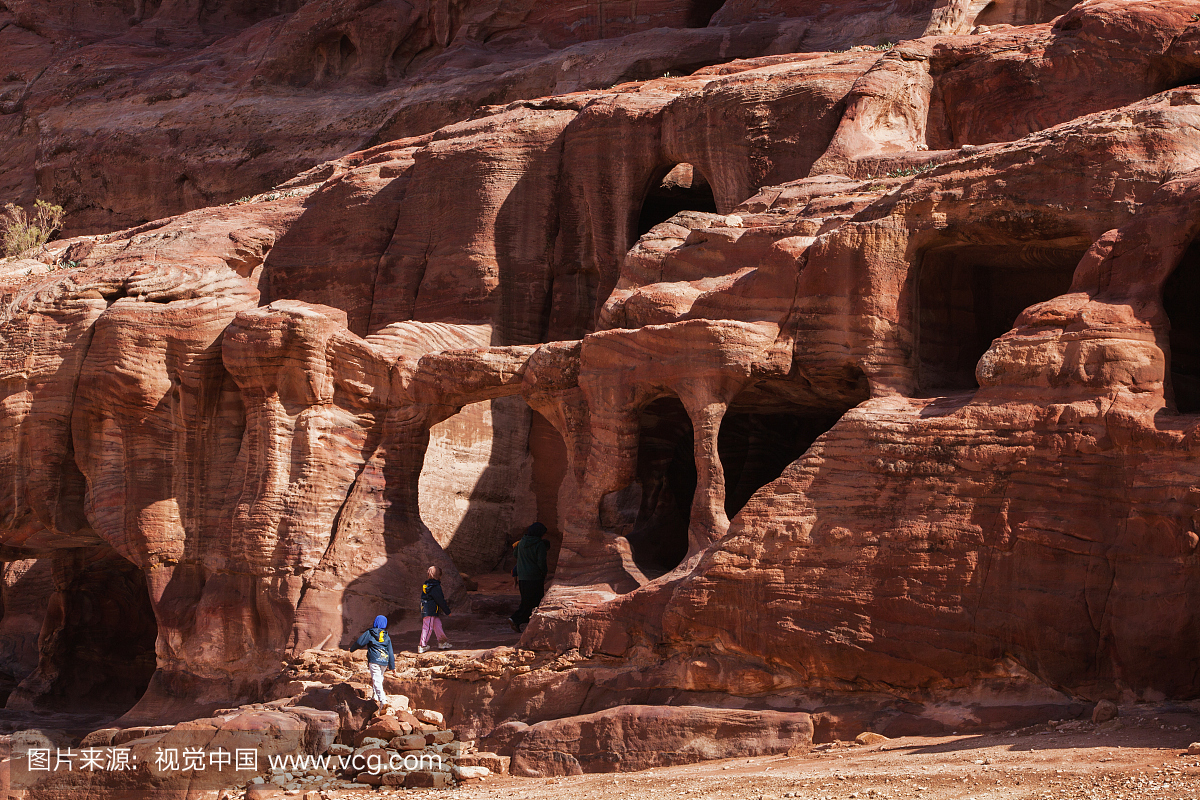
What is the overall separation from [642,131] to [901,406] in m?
9.56

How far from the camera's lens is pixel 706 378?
16.1 meters

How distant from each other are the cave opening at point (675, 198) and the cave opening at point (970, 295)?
27.9 feet

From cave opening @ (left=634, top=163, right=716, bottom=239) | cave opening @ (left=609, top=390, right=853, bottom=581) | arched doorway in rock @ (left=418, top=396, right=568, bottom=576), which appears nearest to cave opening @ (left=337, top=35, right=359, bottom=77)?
cave opening @ (left=634, top=163, right=716, bottom=239)

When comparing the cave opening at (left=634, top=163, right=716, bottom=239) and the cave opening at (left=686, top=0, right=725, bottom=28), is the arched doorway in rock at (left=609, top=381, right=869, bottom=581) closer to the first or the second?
the cave opening at (left=634, top=163, right=716, bottom=239)

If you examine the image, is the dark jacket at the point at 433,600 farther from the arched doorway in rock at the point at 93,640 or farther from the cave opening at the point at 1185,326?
the arched doorway in rock at the point at 93,640

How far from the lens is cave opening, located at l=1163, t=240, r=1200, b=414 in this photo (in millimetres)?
14320

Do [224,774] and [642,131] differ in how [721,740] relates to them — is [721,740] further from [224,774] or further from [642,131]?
[642,131]

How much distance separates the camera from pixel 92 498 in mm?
22797

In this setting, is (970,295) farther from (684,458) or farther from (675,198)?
(675,198)

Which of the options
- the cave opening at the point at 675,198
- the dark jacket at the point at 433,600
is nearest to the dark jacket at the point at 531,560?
the dark jacket at the point at 433,600

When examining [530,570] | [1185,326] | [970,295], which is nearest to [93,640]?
[530,570]

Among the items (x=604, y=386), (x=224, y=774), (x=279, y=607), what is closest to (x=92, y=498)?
(x=279, y=607)

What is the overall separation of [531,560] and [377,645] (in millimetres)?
2441

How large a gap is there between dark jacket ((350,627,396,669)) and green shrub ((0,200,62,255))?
48.5 feet
